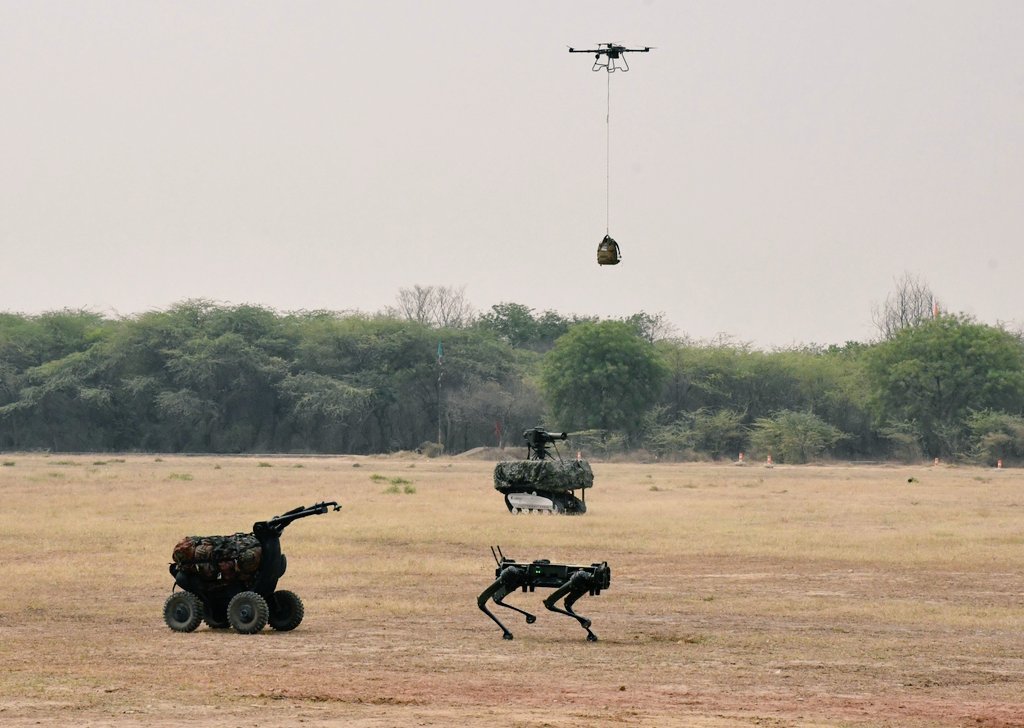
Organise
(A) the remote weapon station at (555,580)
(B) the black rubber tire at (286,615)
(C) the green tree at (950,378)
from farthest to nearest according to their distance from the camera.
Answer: (C) the green tree at (950,378), (B) the black rubber tire at (286,615), (A) the remote weapon station at (555,580)

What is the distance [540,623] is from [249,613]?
3.57m

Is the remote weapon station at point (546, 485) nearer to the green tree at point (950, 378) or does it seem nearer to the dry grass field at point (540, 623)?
the dry grass field at point (540, 623)

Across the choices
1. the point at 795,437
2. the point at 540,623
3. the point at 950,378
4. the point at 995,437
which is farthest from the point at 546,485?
the point at 950,378

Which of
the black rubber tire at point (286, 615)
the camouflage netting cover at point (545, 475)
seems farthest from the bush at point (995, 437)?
the black rubber tire at point (286, 615)

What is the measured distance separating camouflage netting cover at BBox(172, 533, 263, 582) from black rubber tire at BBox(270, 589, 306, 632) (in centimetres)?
59

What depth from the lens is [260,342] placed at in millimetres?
102500

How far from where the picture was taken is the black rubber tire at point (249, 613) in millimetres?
18469

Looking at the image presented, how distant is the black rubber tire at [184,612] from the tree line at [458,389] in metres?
69.7

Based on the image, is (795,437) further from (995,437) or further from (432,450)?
(432,450)

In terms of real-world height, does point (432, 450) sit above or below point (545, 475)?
above

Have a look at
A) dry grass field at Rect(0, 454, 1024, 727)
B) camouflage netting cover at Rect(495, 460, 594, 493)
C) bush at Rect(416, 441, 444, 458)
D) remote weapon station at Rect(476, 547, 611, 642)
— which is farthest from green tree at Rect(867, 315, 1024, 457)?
remote weapon station at Rect(476, 547, 611, 642)

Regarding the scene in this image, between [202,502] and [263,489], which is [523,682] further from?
[263,489]

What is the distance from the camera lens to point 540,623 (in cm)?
1986

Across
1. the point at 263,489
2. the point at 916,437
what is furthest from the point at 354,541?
the point at 916,437
